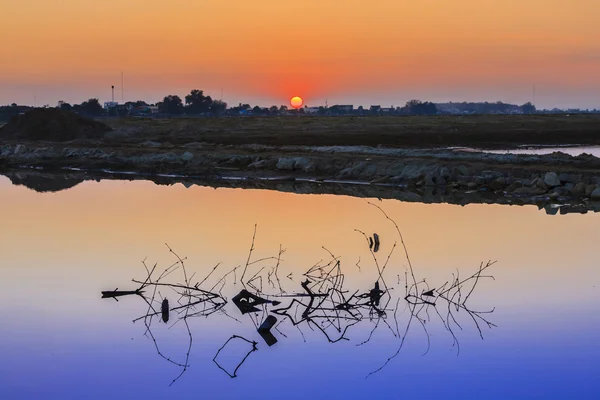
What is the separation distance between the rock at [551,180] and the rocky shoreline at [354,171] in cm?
2

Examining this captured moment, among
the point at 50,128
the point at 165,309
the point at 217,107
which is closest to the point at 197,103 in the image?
the point at 217,107

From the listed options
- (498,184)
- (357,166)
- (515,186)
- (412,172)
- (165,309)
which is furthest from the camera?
(357,166)

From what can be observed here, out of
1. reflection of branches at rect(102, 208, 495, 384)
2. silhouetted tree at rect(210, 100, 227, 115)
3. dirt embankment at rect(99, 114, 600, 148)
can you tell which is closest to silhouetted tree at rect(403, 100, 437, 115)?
silhouetted tree at rect(210, 100, 227, 115)

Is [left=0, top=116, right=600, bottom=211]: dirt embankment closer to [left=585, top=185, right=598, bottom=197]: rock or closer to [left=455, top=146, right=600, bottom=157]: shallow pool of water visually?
[left=585, top=185, right=598, bottom=197]: rock

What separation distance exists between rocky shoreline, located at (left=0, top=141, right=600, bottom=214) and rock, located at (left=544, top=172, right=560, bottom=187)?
0.02 m

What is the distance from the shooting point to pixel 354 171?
29156 millimetres

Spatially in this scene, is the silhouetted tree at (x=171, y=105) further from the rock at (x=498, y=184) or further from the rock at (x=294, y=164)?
the rock at (x=498, y=184)

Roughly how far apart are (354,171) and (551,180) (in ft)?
24.3

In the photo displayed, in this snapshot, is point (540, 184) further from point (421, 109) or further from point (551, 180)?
point (421, 109)

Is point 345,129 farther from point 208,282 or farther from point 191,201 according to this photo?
point 208,282

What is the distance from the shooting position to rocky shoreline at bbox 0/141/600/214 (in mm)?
23297

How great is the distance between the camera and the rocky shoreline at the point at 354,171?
23.3 metres

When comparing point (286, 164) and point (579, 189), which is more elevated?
point (579, 189)

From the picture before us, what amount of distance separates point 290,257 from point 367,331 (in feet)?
13.0
